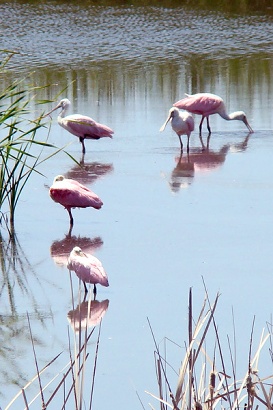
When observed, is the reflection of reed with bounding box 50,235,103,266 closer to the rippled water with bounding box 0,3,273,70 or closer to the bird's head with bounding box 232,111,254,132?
the bird's head with bounding box 232,111,254,132

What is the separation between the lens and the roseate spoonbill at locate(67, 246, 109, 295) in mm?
5395

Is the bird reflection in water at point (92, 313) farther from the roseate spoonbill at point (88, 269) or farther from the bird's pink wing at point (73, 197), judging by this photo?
the bird's pink wing at point (73, 197)

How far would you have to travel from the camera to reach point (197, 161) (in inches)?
378

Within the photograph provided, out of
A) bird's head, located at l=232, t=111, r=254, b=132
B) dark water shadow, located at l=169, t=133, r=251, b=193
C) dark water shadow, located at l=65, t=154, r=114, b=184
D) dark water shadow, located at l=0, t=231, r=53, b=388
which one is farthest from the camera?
bird's head, located at l=232, t=111, r=254, b=132

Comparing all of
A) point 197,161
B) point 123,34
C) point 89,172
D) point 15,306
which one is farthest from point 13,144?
point 123,34

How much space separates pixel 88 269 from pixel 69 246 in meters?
1.19

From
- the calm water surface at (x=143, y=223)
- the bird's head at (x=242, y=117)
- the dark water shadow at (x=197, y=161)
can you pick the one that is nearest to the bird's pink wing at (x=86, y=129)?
the calm water surface at (x=143, y=223)

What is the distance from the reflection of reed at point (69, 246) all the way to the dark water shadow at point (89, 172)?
6.69ft

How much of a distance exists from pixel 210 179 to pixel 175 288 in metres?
3.24

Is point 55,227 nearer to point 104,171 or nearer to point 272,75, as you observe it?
point 104,171

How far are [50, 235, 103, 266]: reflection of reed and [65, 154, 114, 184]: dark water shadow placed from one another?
6.69 ft

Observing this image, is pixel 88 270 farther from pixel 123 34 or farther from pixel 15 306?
pixel 123 34

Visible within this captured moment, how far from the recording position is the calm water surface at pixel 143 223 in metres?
4.77

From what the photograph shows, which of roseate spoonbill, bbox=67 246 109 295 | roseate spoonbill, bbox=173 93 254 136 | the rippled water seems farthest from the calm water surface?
the rippled water
